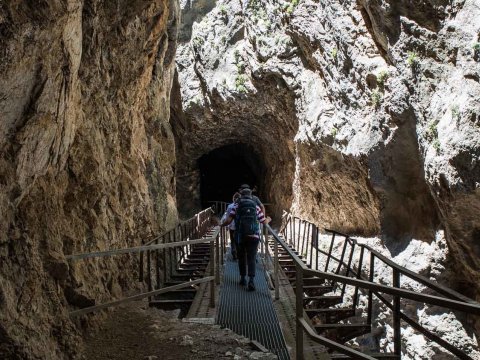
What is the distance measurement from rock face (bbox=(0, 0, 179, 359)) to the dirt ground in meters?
0.34

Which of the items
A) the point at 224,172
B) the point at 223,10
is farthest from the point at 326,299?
the point at 224,172

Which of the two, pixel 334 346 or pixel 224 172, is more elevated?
pixel 224 172

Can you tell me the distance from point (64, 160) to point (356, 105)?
7303 millimetres

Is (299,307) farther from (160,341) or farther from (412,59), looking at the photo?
(412,59)

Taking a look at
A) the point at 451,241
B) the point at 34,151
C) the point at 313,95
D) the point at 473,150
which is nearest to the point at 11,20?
the point at 34,151

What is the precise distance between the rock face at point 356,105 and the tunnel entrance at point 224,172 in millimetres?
7585

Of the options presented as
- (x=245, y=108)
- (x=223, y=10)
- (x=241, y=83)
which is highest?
(x=223, y=10)

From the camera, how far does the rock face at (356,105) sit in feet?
20.4

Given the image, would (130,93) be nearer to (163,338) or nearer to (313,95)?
(163,338)

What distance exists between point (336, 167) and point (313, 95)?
8.14 feet

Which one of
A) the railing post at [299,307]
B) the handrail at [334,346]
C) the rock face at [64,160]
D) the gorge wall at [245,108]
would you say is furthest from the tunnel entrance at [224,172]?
the handrail at [334,346]

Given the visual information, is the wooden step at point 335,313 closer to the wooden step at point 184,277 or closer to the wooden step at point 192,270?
the wooden step at point 184,277

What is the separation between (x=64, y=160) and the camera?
4.37 m

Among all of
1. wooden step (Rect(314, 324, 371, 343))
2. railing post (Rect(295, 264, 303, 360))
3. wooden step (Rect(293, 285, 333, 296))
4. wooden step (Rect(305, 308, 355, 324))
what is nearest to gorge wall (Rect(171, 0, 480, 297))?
wooden step (Rect(293, 285, 333, 296))
